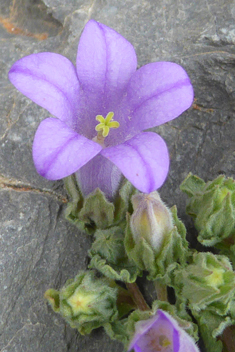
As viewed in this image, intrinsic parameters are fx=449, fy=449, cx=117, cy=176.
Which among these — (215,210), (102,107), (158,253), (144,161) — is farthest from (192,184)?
(144,161)

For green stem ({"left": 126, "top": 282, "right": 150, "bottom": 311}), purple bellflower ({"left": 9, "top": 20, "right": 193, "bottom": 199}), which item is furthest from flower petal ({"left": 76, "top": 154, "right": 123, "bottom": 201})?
green stem ({"left": 126, "top": 282, "right": 150, "bottom": 311})

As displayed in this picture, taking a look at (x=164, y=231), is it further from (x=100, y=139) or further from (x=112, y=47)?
(x=112, y=47)

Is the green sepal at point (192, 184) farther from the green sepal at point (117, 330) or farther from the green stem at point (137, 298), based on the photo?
the green sepal at point (117, 330)

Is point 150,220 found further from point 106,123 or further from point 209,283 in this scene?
point 106,123

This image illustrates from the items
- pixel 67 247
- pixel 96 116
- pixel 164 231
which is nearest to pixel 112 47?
pixel 96 116

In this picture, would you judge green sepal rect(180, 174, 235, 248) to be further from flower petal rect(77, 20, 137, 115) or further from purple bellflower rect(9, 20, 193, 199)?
flower petal rect(77, 20, 137, 115)
